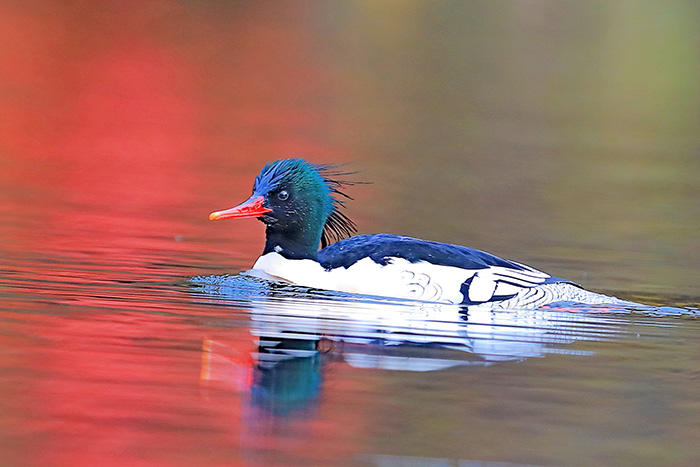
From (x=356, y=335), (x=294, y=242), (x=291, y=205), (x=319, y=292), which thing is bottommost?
(x=356, y=335)

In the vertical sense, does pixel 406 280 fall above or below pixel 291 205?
below

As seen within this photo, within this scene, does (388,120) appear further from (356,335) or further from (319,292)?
(356,335)

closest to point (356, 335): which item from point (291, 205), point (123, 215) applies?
point (291, 205)

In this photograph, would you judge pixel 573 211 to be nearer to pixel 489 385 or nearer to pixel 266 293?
pixel 266 293

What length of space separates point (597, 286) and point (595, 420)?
374cm

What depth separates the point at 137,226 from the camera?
10.8 m

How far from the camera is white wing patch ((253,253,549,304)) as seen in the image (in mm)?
8312

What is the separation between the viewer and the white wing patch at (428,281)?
8312 mm

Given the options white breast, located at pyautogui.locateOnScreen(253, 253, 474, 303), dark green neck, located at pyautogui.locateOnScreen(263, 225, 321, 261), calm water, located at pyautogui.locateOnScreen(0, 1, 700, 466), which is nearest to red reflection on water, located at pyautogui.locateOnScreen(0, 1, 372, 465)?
calm water, located at pyautogui.locateOnScreen(0, 1, 700, 466)

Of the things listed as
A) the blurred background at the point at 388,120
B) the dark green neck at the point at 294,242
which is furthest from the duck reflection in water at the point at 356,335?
the blurred background at the point at 388,120

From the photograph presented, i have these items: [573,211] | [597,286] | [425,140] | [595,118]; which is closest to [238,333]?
[597,286]

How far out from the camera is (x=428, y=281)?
8312 mm

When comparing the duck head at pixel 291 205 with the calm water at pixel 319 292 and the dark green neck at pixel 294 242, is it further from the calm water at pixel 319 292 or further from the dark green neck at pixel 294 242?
the calm water at pixel 319 292

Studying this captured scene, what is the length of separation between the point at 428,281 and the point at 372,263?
1.26 ft
